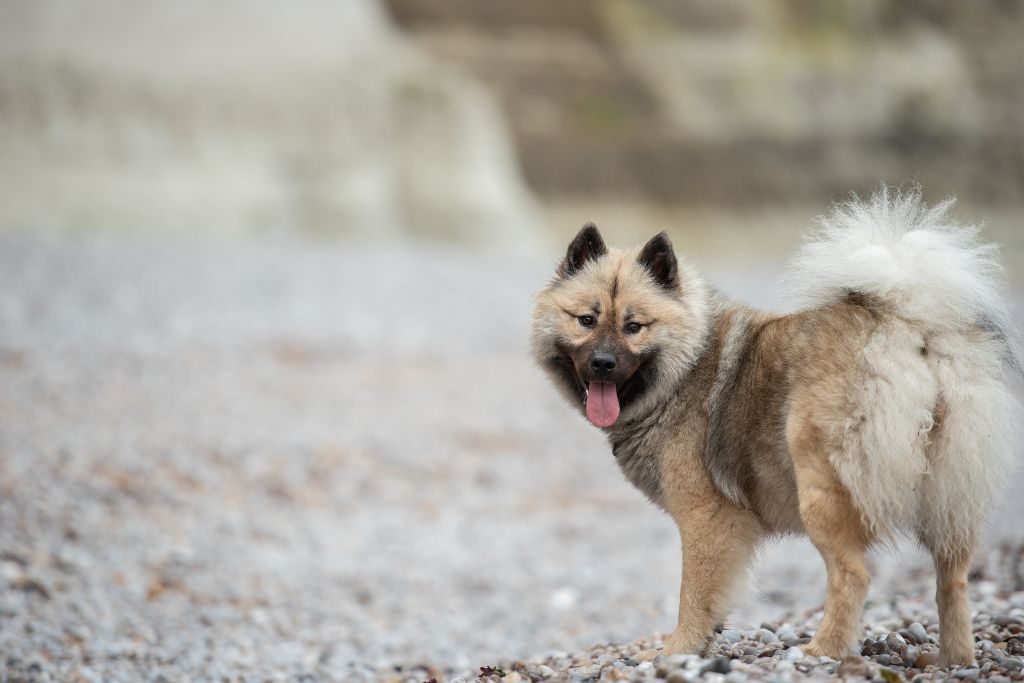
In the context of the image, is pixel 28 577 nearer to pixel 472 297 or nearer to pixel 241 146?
pixel 472 297

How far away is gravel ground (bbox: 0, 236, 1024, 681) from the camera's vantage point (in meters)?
5.77

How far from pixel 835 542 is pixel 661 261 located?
1.51 m

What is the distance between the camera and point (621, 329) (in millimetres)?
4434

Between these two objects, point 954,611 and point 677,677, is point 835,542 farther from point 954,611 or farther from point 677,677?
point 677,677

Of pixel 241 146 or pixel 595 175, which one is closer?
pixel 241 146

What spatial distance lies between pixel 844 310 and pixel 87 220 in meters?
19.8

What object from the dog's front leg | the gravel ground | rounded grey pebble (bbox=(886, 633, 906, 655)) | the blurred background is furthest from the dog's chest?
rounded grey pebble (bbox=(886, 633, 906, 655))

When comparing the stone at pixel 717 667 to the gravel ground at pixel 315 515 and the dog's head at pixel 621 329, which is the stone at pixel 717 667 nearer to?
the gravel ground at pixel 315 515

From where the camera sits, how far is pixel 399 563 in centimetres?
808

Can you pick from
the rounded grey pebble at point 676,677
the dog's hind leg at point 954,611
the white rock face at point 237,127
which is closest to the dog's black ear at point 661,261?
the dog's hind leg at point 954,611

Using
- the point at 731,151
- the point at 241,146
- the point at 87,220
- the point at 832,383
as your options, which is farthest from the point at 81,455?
the point at 731,151

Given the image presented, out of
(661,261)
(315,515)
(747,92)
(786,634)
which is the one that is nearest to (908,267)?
(661,261)

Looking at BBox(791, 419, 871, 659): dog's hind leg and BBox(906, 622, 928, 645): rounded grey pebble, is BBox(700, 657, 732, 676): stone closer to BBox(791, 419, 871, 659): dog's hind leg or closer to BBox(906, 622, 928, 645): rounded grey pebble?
BBox(791, 419, 871, 659): dog's hind leg

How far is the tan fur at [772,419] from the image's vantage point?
3.76m
